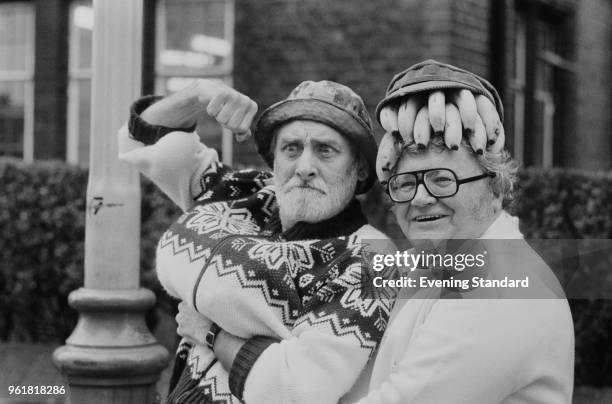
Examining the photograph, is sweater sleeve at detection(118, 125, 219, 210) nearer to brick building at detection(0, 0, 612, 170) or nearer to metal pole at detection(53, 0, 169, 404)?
metal pole at detection(53, 0, 169, 404)

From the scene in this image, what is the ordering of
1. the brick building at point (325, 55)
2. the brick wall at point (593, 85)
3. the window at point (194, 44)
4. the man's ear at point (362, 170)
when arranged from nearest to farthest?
the man's ear at point (362, 170)
the brick building at point (325, 55)
the window at point (194, 44)
the brick wall at point (593, 85)

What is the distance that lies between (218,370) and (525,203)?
3833 millimetres

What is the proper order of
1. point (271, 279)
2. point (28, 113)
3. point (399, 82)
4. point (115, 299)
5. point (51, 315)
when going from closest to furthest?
point (399, 82) → point (271, 279) → point (115, 299) → point (51, 315) → point (28, 113)

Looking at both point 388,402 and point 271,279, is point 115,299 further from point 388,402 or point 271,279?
point 388,402

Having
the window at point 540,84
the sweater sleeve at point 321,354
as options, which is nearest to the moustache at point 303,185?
the sweater sleeve at point 321,354

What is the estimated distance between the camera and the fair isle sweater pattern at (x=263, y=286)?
2373 mm

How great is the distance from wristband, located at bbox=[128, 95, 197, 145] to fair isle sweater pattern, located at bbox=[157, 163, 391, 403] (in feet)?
1.51

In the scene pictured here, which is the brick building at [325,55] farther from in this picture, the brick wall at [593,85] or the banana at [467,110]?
the banana at [467,110]

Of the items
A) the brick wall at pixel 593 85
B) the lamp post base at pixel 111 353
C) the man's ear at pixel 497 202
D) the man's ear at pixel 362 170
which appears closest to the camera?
the man's ear at pixel 497 202

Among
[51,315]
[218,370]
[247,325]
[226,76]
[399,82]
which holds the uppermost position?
[226,76]

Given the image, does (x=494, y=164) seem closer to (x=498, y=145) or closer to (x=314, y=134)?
(x=498, y=145)

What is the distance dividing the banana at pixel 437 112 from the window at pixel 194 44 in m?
5.90

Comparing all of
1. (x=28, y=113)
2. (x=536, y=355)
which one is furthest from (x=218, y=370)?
(x=28, y=113)

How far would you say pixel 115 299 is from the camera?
3.64 metres
